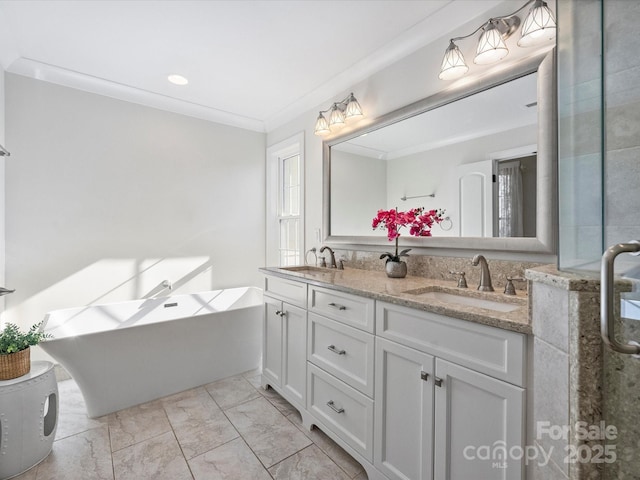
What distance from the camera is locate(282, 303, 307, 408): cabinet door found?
2.02 meters

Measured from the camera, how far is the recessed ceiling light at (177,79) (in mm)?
2625

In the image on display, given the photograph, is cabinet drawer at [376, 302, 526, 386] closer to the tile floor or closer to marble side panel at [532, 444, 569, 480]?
marble side panel at [532, 444, 569, 480]

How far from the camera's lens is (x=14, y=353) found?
1649mm

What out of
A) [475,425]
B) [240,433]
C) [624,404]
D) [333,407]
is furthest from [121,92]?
[624,404]

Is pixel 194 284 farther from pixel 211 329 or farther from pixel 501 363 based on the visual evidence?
pixel 501 363

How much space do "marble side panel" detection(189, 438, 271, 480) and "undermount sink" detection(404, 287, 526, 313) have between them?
50.2 inches

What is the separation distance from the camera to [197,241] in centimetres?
335

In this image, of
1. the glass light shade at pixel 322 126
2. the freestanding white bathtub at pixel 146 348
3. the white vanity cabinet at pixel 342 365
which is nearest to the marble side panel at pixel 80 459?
the freestanding white bathtub at pixel 146 348

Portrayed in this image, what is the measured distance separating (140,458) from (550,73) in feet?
9.58

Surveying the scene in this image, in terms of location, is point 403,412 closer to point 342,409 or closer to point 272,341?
point 342,409

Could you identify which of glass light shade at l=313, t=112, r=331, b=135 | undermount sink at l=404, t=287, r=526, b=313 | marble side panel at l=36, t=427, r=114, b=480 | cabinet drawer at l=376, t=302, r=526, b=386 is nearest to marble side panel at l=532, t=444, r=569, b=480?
cabinet drawer at l=376, t=302, r=526, b=386

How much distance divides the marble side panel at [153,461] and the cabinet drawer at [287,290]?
109 cm

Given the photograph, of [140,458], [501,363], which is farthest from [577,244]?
[140,458]

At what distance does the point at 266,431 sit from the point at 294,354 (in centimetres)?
Answer: 50
